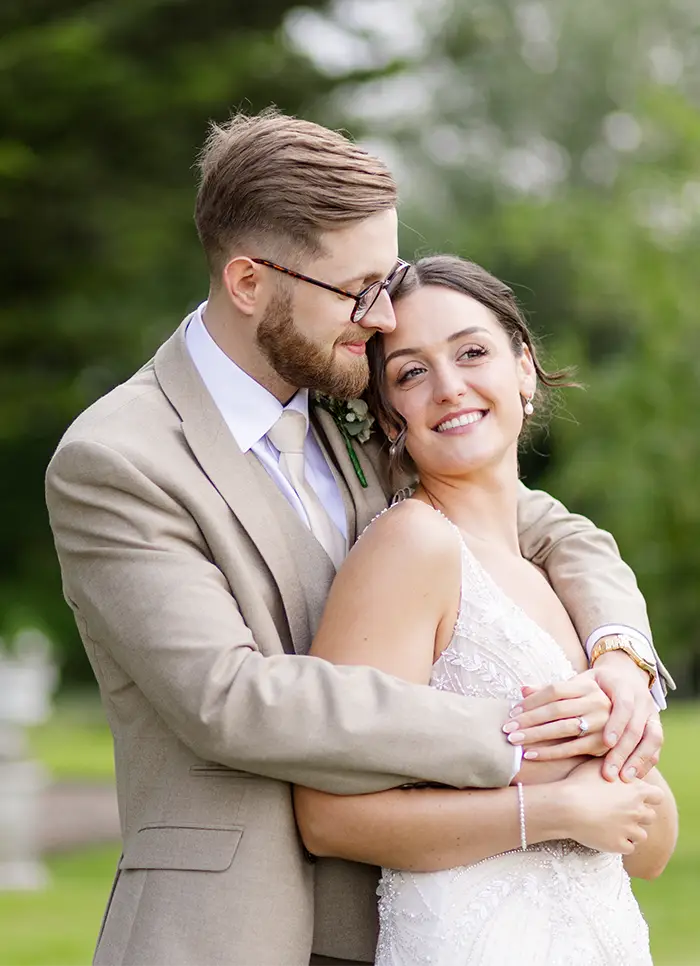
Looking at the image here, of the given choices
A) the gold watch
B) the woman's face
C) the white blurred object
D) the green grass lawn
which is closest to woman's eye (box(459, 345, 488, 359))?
the woman's face

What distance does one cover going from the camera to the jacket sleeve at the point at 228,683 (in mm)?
2686

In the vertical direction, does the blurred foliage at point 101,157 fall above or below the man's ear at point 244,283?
above

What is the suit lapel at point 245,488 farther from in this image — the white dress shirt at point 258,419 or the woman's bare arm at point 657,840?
the woman's bare arm at point 657,840

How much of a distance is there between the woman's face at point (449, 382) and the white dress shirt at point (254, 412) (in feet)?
0.70

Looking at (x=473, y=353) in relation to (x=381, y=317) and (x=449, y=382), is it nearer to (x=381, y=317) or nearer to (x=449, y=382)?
(x=449, y=382)

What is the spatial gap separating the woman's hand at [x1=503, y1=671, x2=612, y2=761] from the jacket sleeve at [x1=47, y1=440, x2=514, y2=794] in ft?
0.15

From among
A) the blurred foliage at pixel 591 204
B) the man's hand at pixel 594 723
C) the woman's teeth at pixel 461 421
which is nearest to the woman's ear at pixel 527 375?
the woman's teeth at pixel 461 421

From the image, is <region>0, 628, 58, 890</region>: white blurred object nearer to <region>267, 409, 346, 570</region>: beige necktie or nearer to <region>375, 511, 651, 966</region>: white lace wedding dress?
<region>267, 409, 346, 570</region>: beige necktie

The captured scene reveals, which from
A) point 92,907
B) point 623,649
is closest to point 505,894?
point 623,649

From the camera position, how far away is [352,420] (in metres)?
3.38

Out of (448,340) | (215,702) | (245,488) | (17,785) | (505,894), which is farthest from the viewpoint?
(17,785)

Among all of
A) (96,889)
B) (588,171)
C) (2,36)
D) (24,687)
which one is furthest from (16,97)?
(588,171)

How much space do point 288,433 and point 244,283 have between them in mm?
358

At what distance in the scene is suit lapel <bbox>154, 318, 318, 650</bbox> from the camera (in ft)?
9.82
